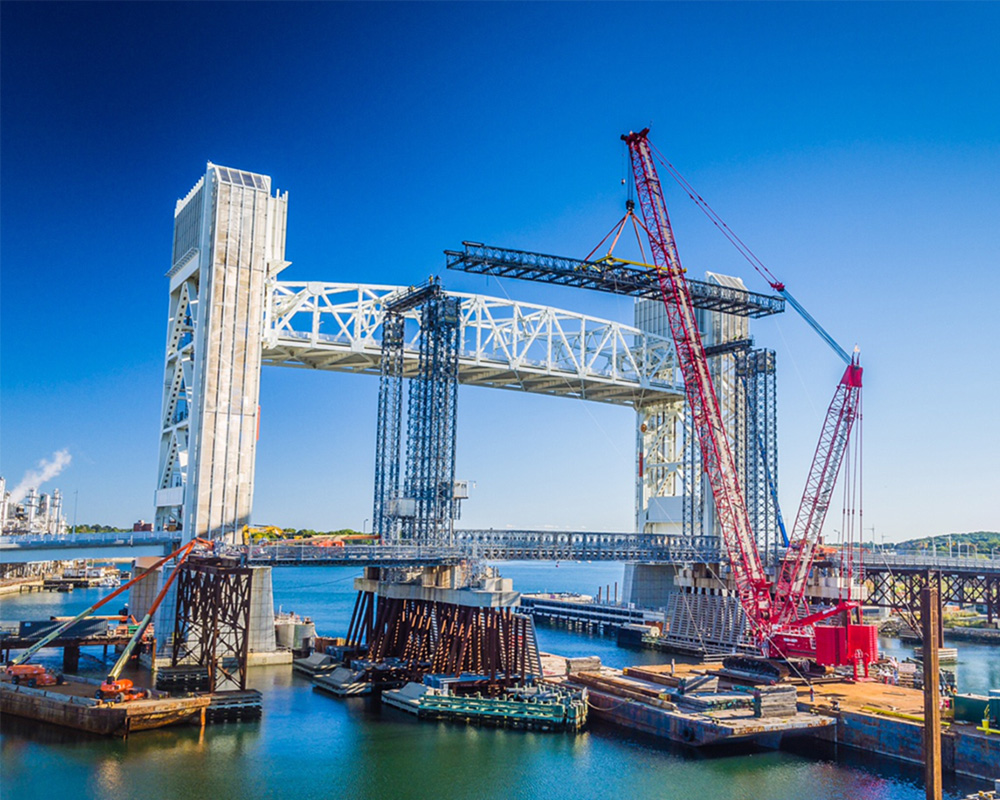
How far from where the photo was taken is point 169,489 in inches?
2672

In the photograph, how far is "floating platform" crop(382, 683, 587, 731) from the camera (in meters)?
47.0

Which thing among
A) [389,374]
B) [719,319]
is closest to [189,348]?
[389,374]

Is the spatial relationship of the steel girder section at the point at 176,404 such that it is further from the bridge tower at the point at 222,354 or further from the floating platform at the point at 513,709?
the floating platform at the point at 513,709

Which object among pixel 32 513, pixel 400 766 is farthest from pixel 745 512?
pixel 32 513

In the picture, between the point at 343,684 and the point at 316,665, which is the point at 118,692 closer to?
the point at 343,684

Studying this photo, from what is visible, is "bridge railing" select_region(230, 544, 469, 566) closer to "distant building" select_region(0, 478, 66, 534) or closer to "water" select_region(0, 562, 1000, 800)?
"water" select_region(0, 562, 1000, 800)

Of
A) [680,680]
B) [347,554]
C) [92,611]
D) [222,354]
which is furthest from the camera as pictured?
[222,354]

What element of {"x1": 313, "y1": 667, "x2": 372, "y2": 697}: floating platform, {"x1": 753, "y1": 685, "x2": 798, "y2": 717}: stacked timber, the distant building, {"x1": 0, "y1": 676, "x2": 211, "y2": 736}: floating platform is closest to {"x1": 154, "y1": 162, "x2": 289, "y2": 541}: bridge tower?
{"x1": 313, "y1": 667, "x2": 372, "y2": 697}: floating platform

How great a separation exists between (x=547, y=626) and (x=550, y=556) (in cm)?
3761

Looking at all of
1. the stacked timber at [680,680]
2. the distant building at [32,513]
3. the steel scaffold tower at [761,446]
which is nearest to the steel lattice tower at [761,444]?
the steel scaffold tower at [761,446]

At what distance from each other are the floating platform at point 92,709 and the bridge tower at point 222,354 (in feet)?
63.3

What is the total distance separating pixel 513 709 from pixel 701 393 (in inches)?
1198

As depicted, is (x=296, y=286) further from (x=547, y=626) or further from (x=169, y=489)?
(x=547, y=626)

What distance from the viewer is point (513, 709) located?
47.5 metres
